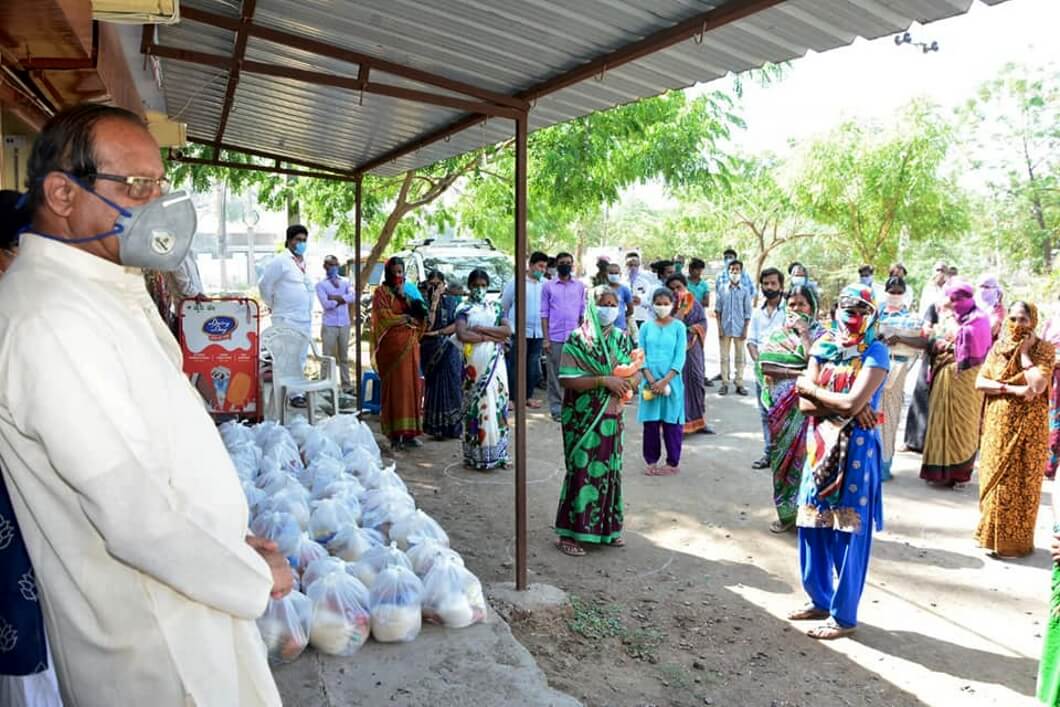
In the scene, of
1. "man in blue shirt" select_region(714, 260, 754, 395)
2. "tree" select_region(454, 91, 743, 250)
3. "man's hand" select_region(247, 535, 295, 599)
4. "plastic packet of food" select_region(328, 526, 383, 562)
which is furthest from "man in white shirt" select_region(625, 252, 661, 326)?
"man's hand" select_region(247, 535, 295, 599)

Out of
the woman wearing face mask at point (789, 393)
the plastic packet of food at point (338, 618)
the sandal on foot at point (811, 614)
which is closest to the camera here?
the plastic packet of food at point (338, 618)

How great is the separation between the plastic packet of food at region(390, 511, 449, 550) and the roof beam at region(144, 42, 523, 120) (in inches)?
84.1

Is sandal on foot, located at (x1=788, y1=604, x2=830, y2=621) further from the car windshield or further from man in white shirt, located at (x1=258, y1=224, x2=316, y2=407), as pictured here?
the car windshield

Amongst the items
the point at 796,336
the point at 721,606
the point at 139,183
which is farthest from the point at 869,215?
the point at 139,183

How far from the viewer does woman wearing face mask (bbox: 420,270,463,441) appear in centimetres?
905

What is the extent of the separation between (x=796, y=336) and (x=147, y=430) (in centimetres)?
544

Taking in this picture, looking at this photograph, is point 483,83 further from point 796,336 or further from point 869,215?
point 869,215

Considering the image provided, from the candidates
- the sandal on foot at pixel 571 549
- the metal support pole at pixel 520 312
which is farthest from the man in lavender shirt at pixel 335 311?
the metal support pole at pixel 520 312

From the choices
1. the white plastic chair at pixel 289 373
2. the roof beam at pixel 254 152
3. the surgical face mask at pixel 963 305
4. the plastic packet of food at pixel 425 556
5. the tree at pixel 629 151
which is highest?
the tree at pixel 629 151

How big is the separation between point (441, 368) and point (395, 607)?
18.4 ft

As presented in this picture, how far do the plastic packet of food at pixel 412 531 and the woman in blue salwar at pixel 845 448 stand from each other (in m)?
1.89

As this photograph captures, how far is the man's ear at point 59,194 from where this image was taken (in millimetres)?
1584

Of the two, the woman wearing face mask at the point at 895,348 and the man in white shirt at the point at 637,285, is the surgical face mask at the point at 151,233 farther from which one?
the man in white shirt at the point at 637,285

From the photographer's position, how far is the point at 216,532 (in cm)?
158
